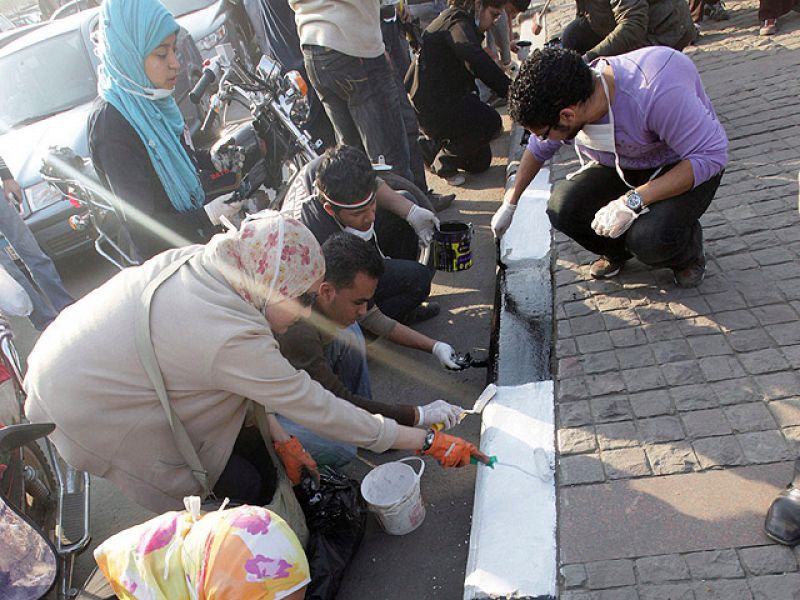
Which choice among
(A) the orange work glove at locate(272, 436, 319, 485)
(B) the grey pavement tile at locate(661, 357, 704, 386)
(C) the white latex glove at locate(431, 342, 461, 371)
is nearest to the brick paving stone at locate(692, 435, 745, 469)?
(B) the grey pavement tile at locate(661, 357, 704, 386)

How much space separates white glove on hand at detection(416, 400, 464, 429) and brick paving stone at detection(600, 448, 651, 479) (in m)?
0.57

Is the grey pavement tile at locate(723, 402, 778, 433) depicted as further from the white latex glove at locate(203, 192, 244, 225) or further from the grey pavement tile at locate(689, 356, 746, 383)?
A: the white latex glove at locate(203, 192, 244, 225)

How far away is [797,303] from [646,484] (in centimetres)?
115

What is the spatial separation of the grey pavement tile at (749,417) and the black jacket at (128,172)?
2748 mm

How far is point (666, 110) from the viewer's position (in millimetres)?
2453

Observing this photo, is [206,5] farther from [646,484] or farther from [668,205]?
[646,484]

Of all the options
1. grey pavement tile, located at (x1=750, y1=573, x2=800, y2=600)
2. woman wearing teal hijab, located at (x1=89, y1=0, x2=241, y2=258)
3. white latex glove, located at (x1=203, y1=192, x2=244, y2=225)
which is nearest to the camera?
grey pavement tile, located at (x1=750, y1=573, x2=800, y2=600)

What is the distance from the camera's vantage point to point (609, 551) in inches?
76.0

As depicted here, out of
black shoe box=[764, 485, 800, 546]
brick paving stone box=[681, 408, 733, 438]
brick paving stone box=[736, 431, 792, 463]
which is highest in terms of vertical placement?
black shoe box=[764, 485, 800, 546]

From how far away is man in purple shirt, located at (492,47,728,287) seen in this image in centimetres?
245

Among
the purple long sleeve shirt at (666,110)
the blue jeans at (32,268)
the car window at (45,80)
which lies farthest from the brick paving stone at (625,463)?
the car window at (45,80)

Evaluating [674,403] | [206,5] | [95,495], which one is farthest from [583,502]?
[206,5]

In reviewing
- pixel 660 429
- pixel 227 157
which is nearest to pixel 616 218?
pixel 660 429

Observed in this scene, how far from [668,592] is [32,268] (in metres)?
4.47
